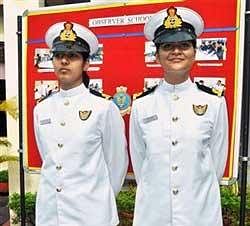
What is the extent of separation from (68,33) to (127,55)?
772 mm

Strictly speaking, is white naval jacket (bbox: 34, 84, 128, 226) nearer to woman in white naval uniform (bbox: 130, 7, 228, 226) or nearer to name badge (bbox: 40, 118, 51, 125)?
name badge (bbox: 40, 118, 51, 125)

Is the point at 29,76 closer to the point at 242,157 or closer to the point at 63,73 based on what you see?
the point at 63,73

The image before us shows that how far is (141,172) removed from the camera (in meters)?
2.50

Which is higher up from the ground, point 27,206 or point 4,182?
point 27,206

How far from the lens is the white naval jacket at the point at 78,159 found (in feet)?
8.34

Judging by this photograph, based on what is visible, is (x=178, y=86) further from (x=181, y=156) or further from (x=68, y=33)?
(x=68, y=33)

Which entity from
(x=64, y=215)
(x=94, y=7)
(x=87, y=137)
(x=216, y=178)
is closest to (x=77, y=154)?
(x=87, y=137)

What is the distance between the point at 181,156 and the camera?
7.76ft

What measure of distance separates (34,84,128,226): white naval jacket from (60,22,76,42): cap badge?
292mm

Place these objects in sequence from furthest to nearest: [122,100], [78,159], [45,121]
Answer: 1. [122,100]
2. [45,121]
3. [78,159]

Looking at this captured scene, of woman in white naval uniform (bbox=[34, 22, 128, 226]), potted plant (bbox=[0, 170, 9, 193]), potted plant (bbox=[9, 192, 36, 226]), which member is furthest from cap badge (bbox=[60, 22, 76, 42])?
potted plant (bbox=[0, 170, 9, 193])

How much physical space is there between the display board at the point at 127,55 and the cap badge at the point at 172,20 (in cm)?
54

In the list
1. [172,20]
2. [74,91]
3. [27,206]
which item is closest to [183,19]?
[172,20]

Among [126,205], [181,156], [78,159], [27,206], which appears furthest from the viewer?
[27,206]
